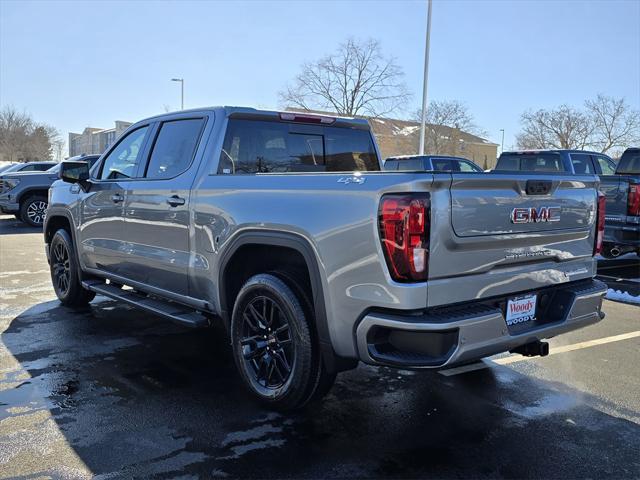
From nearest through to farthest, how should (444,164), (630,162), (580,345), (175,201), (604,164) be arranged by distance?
1. (175,201)
2. (580,345)
3. (630,162)
4. (604,164)
5. (444,164)

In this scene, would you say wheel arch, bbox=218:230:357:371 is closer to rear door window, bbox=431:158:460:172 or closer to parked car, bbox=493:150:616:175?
parked car, bbox=493:150:616:175

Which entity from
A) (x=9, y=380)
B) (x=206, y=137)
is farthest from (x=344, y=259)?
(x=9, y=380)

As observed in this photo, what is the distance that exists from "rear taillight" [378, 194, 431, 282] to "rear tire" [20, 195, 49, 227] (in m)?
15.2

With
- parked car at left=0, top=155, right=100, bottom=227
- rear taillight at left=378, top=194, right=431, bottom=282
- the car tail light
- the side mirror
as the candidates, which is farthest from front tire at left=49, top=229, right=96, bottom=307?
parked car at left=0, top=155, right=100, bottom=227

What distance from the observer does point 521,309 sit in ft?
11.1

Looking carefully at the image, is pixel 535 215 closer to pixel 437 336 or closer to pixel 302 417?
pixel 437 336

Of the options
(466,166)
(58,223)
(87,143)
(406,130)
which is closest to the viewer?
(58,223)

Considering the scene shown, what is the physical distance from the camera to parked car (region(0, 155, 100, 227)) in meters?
15.5

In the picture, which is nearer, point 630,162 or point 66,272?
point 66,272

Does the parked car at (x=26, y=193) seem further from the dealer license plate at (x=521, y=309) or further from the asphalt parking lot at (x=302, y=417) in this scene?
the dealer license plate at (x=521, y=309)

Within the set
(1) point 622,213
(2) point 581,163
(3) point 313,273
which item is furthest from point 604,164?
(3) point 313,273

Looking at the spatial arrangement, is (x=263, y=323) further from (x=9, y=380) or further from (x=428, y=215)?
(x=9, y=380)

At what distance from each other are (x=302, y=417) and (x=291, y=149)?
2191 mm

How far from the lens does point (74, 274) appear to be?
6258 millimetres
